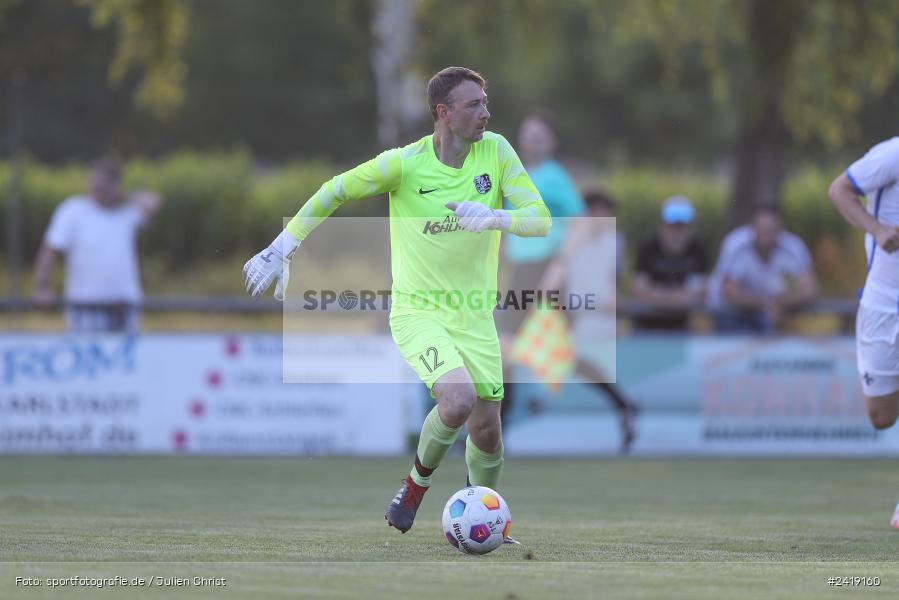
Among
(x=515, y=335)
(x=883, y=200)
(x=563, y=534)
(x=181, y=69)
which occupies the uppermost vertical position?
(x=181, y=69)

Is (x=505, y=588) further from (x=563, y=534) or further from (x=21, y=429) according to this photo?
(x=21, y=429)

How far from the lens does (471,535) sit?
285 inches

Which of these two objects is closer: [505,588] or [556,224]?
[505,588]

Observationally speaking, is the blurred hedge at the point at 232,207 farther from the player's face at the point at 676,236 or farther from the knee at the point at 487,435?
the knee at the point at 487,435

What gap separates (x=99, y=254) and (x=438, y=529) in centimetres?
741

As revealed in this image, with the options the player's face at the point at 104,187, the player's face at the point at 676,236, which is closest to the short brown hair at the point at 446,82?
the player's face at the point at 676,236

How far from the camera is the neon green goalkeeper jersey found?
7.81 meters

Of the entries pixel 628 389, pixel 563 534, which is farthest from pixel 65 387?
pixel 563 534

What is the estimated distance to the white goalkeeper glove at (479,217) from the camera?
7469mm

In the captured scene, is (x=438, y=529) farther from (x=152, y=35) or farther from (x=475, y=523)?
(x=152, y=35)

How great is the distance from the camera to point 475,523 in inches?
285

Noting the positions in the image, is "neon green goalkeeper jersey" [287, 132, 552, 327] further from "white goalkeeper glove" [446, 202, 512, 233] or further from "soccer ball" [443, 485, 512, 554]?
"soccer ball" [443, 485, 512, 554]

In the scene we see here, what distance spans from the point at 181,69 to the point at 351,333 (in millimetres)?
5922

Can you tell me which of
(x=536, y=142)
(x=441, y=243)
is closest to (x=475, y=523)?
(x=441, y=243)
